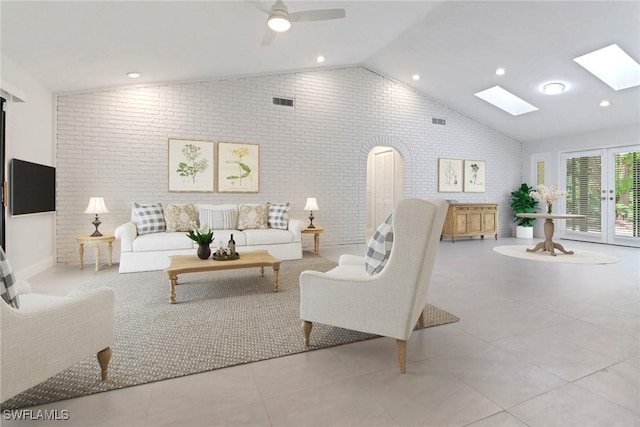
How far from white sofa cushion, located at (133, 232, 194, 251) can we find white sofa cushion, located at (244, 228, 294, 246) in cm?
84

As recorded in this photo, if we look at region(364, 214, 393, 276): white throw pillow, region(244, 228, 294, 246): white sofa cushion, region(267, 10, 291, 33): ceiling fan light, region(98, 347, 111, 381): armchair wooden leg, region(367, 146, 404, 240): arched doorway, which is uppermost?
region(267, 10, 291, 33): ceiling fan light

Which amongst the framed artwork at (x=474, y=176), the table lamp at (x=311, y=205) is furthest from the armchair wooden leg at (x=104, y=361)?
the framed artwork at (x=474, y=176)

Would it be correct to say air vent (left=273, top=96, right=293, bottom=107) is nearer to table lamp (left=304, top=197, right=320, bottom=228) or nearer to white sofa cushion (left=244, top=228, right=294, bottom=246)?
table lamp (left=304, top=197, right=320, bottom=228)

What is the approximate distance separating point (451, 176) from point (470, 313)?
5.62m

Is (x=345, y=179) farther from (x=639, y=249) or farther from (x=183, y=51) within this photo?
(x=639, y=249)

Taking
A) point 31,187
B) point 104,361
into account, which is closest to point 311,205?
point 31,187

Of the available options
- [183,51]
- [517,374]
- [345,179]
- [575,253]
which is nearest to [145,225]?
[183,51]

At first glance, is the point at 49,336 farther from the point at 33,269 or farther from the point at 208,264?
the point at 33,269

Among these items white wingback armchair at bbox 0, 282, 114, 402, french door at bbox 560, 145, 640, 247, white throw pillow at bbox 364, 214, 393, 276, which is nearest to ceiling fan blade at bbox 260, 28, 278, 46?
white throw pillow at bbox 364, 214, 393, 276

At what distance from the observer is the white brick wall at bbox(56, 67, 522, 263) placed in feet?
16.5

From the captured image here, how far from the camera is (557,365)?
1955 millimetres

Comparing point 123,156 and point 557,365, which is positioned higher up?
point 123,156

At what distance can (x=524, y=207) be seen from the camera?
8219 mm

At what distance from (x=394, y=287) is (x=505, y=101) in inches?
279
